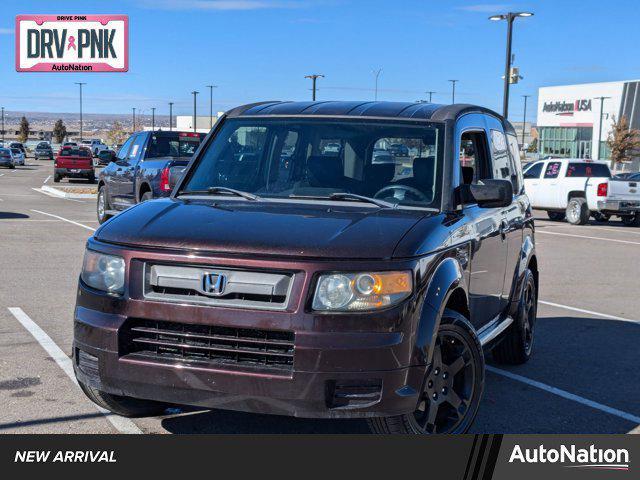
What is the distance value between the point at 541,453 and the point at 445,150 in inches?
75.4

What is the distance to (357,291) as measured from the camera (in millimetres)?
4121

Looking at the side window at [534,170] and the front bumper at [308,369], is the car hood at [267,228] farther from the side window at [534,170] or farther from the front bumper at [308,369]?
the side window at [534,170]

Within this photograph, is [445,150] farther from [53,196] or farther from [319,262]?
[53,196]

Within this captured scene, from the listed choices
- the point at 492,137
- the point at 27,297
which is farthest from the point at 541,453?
the point at 27,297

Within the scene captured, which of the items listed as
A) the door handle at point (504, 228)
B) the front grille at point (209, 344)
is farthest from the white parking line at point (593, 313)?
the front grille at point (209, 344)

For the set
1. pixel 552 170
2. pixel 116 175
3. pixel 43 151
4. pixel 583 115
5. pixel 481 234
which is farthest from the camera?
pixel 583 115

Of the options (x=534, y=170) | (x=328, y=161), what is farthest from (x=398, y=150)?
(x=534, y=170)

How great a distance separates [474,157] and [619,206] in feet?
61.7

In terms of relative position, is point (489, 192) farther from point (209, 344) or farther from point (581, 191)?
point (581, 191)

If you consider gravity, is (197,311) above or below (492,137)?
below

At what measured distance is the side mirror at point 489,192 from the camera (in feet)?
17.0

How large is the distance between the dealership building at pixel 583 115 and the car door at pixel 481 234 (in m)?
72.8

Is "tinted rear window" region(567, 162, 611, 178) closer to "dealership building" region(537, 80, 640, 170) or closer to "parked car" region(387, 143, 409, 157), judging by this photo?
"parked car" region(387, 143, 409, 157)

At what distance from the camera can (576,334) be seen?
860 centimetres
